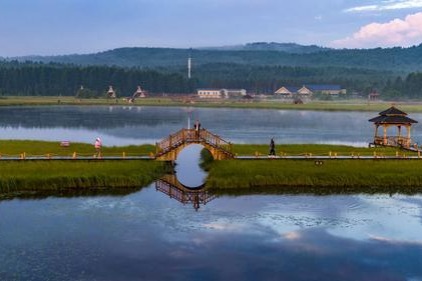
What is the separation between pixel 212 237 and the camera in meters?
32.8

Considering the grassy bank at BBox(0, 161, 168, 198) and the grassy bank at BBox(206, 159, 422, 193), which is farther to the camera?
the grassy bank at BBox(206, 159, 422, 193)

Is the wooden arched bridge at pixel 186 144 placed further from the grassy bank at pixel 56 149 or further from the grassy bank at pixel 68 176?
the grassy bank at pixel 56 149

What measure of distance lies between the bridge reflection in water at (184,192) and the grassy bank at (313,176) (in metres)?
1.25

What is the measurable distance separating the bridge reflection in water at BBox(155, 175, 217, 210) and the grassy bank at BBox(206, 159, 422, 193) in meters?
1.25

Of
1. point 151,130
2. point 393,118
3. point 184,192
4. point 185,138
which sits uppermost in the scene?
point 393,118

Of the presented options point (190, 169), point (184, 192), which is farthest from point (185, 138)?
point (184, 192)

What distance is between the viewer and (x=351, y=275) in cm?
2766

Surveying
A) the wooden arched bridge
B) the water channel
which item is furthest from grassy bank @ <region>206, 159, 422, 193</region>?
the water channel

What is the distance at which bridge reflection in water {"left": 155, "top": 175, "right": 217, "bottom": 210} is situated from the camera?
4194 centimetres

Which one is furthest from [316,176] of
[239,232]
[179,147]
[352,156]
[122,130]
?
[122,130]

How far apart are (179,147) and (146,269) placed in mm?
23466

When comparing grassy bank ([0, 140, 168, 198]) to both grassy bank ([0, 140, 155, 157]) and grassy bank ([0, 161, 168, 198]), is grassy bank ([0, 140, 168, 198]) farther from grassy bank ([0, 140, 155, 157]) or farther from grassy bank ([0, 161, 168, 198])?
grassy bank ([0, 140, 155, 157])

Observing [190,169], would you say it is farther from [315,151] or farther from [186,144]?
[315,151]

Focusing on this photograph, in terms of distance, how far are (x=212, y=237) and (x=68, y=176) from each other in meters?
15.5
